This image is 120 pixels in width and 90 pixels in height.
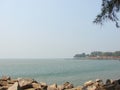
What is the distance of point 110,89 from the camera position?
16.1 m

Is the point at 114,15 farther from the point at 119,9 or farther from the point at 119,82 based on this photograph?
the point at 119,82

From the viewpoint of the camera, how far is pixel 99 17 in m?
18.7

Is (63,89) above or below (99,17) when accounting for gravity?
below

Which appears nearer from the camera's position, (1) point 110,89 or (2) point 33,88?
(1) point 110,89

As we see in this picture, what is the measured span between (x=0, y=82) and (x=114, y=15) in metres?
7.20

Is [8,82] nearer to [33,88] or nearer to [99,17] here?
[33,88]

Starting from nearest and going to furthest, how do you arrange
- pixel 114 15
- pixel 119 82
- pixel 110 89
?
1. pixel 110 89
2. pixel 119 82
3. pixel 114 15

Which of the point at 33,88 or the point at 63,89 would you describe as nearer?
the point at 33,88

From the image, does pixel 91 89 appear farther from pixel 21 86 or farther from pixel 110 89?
pixel 21 86

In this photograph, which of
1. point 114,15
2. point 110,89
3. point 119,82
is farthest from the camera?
point 114,15

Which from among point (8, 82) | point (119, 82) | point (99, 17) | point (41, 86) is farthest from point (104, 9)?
point (8, 82)

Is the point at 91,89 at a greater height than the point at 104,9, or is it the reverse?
the point at 104,9

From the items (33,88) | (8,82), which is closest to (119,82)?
(33,88)

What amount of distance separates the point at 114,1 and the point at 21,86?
6.28 m
